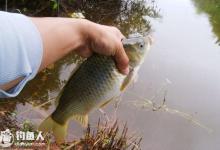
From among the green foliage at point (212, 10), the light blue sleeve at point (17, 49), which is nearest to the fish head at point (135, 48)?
the light blue sleeve at point (17, 49)

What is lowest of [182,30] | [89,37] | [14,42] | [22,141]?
[182,30]

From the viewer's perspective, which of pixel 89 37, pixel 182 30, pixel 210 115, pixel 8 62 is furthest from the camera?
pixel 182 30

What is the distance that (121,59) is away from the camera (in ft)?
5.54

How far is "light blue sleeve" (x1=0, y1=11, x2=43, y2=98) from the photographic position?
121 centimetres

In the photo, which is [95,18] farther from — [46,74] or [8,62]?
[8,62]

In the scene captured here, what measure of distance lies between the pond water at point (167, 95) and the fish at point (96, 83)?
8.23ft

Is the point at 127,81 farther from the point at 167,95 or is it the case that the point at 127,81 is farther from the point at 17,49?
the point at 167,95

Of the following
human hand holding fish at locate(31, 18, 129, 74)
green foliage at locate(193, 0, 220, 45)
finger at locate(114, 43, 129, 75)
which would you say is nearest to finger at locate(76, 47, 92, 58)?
human hand holding fish at locate(31, 18, 129, 74)

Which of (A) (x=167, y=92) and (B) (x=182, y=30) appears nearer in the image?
(A) (x=167, y=92)

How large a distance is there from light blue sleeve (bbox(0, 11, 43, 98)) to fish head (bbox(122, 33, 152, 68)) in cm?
50

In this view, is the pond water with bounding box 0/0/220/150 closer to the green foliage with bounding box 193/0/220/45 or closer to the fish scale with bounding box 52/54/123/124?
the green foliage with bounding box 193/0/220/45

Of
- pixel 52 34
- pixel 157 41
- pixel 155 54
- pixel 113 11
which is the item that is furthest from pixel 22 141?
pixel 113 11

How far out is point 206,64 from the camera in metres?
7.06

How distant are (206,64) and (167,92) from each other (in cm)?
169
